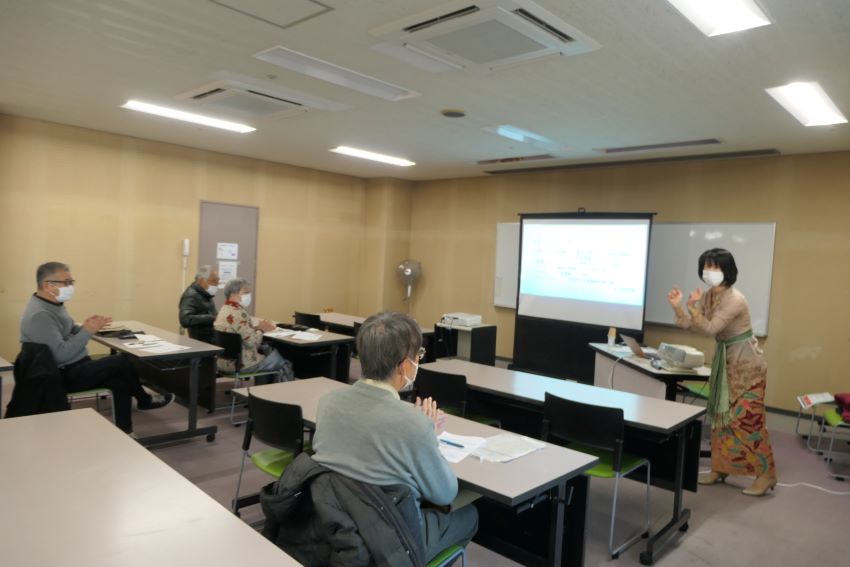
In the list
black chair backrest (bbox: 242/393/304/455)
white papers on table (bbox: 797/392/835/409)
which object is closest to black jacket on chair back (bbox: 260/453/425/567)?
black chair backrest (bbox: 242/393/304/455)

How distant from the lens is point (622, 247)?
620 cm

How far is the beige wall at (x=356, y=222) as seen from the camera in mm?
5398

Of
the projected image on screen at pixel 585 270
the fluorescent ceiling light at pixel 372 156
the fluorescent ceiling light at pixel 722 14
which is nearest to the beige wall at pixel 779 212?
the projected image on screen at pixel 585 270

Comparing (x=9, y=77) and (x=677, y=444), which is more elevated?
(x=9, y=77)

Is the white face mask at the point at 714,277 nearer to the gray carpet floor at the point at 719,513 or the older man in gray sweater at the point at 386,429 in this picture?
the gray carpet floor at the point at 719,513

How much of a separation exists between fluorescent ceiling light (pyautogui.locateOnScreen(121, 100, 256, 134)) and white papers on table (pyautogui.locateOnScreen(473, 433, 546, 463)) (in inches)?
171

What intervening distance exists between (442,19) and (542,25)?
516mm

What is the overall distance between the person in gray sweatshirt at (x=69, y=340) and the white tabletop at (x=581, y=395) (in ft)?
7.31

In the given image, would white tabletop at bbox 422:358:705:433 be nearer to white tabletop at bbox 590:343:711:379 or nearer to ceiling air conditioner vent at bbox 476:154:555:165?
white tabletop at bbox 590:343:711:379

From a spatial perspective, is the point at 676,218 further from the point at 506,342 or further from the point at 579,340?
the point at 506,342

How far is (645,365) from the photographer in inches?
163

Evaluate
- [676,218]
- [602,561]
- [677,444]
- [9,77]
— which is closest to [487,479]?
[602,561]

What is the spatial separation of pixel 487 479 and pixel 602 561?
4.29ft

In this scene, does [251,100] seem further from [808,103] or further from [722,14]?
[808,103]
